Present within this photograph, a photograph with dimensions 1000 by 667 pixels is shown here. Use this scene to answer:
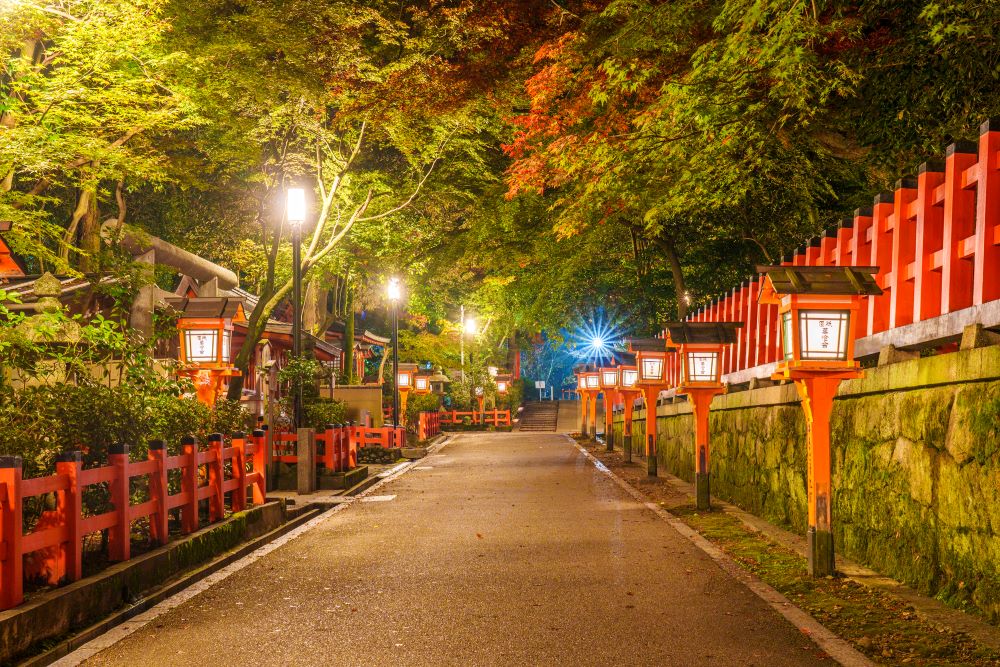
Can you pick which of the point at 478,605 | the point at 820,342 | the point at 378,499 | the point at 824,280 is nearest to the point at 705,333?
the point at 824,280

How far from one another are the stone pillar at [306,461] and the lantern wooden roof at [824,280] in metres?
10.6

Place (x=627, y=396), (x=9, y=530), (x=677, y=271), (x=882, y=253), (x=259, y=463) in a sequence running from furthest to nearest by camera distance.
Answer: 1. (x=627, y=396)
2. (x=677, y=271)
3. (x=259, y=463)
4. (x=882, y=253)
5. (x=9, y=530)

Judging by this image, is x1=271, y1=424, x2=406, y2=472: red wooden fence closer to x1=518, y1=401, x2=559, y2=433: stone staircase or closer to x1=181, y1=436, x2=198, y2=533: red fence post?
x1=181, y1=436, x2=198, y2=533: red fence post

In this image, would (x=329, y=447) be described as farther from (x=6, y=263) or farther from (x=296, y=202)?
(x=6, y=263)

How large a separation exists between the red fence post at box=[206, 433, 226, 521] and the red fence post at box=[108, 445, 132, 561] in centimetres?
250

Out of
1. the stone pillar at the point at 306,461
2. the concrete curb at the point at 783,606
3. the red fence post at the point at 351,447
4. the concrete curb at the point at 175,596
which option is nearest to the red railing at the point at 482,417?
the red fence post at the point at 351,447

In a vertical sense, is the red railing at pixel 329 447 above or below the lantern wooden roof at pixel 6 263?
below

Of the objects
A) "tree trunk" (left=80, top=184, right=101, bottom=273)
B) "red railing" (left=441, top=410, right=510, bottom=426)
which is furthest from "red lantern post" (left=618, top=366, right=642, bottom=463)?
"red railing" (left=441, top=410, right=510, bottom=426)

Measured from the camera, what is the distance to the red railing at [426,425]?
3803 centimetres

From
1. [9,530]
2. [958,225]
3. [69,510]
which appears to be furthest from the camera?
[958,225]

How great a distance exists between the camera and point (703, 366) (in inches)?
561

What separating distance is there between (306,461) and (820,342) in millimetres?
11122

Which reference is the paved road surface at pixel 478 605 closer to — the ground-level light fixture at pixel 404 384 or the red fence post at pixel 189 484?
the red fence post at pixel 189 484

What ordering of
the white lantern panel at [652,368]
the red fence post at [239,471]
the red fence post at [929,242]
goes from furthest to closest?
1. the white lantern panel at [652,368]
2. the red fence post at [239,471]
3. the red fence post at [929,242]
